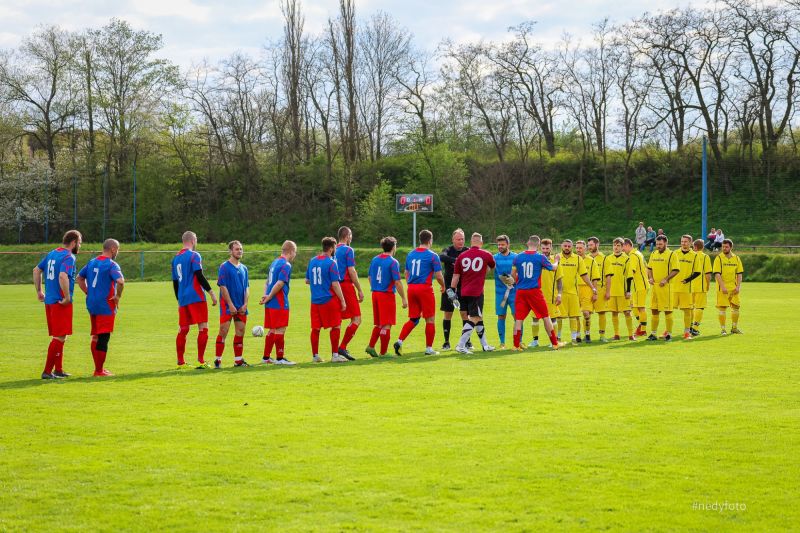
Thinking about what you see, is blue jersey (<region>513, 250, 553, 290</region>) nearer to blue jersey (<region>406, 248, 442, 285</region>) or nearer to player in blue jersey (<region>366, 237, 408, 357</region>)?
blue jersey (<region>406, 248, 442, 285</region>)

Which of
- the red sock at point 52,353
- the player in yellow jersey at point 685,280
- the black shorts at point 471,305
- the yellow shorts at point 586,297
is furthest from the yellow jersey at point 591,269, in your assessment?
the red sock at point 52,353

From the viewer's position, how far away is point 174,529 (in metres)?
5.35

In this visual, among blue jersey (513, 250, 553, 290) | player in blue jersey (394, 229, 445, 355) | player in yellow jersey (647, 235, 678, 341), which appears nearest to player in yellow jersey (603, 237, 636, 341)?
player in yellow jersey (647, 235, 678, 341)

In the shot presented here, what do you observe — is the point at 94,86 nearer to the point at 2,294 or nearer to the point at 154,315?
the point at 2,294

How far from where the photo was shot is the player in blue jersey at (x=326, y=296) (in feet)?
44.6

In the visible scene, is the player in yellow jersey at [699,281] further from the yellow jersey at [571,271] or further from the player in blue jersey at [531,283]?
the player in blue jersey at [531,283]

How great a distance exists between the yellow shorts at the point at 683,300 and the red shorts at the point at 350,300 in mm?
7317

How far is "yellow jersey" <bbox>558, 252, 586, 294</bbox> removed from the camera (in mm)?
17125

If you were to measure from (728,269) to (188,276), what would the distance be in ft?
41.3

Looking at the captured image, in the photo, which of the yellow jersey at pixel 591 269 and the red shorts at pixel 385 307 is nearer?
the red shorts at pixel 385 307

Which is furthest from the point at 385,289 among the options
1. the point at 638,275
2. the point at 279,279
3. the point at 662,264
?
the point at 662,264

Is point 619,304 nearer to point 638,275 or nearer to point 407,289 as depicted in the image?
point 638,275

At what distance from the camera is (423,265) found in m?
14.6

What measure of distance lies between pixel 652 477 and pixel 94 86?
218ft
